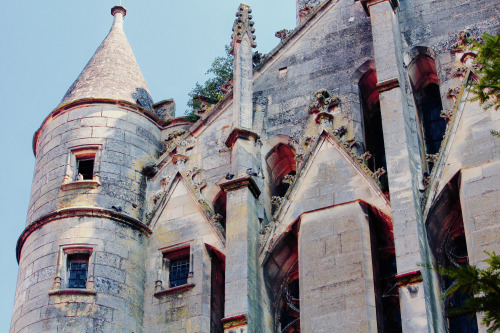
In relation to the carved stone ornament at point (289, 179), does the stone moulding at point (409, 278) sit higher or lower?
lower

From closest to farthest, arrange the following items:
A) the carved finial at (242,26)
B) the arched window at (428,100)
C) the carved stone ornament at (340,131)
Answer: the carved stone ornament at (340,131)
the arched window at (428,100)
the carved finial at (242,26)

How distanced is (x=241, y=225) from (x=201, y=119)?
3.44 m

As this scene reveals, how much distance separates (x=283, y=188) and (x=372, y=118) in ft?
7.41

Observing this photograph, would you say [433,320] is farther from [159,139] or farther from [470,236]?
[159,139]

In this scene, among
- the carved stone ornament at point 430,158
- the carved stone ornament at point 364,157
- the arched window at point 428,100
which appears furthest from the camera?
the arched window at point 428,100

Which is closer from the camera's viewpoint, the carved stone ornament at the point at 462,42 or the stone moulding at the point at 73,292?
the stone moulding at the point at 73,292

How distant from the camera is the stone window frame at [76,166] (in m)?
19.4

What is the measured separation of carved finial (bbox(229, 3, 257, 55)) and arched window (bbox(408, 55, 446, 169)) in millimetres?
3468

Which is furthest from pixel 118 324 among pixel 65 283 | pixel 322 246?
pixel 322 246

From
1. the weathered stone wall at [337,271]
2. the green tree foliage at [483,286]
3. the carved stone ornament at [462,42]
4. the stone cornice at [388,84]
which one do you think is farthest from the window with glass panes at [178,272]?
the green tree foliage at [483,286]

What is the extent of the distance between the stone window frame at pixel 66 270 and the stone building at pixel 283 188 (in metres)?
0.03

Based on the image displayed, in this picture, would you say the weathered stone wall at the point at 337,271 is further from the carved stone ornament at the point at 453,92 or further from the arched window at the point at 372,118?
the carved stone ornament at the point at 453,92

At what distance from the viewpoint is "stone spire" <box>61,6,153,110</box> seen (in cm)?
2092

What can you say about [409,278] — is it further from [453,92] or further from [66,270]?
[66,270]
